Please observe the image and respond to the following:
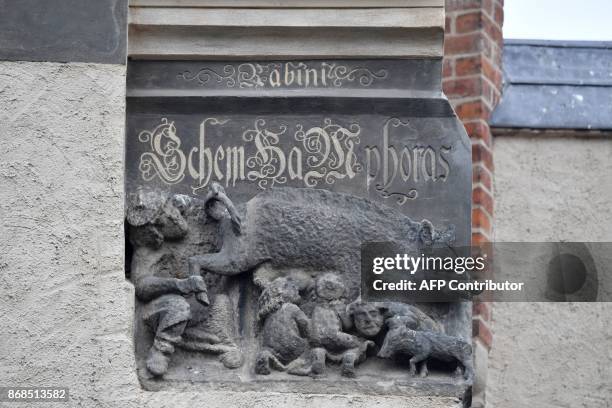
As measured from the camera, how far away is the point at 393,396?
258 inches

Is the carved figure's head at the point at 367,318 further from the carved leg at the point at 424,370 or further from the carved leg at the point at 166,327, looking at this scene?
the carved leg at the point at 166,327

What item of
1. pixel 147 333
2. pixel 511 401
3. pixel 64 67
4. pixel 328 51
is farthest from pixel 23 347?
pixel 511 401

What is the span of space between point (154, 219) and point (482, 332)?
2.70 metres

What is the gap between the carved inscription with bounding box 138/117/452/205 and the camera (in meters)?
6.91

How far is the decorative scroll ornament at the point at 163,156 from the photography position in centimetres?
691

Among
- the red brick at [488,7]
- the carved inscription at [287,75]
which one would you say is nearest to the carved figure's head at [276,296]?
the carved inscription at [287,75]

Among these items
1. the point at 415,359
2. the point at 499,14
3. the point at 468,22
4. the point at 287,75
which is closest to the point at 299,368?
the point at 415,359

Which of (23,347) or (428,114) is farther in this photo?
(428,114)

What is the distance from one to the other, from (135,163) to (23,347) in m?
0.86

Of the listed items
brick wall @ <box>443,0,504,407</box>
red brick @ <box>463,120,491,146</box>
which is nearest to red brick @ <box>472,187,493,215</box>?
brick wall @ <box>443,0,504,407</box>

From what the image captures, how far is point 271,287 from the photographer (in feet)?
22.0

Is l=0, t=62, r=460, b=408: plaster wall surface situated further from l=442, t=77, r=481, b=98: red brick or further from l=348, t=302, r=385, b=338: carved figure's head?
l=442, t=77, r=481, b=98: red brick

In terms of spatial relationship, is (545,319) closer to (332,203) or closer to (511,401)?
(511,401)

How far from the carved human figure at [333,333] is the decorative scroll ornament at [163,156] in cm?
68
